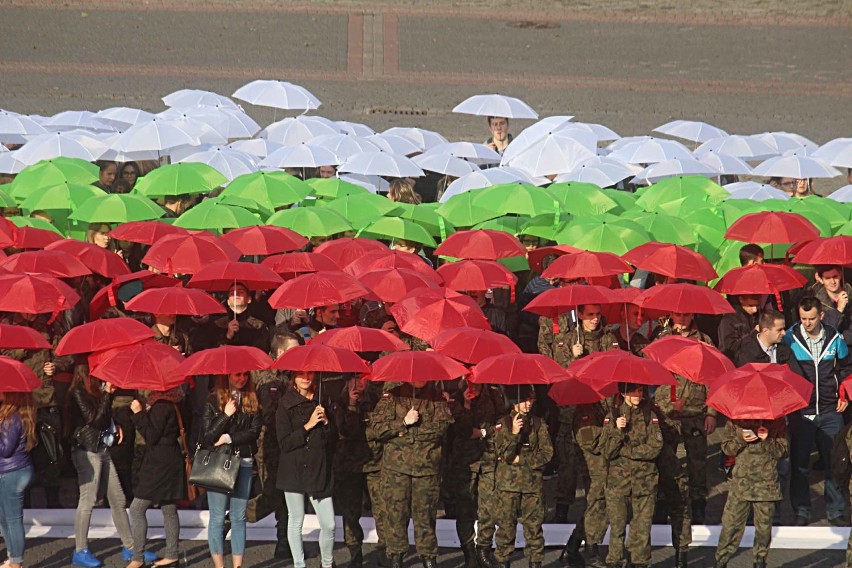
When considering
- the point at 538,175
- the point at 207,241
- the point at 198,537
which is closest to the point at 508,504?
the point at 198,537

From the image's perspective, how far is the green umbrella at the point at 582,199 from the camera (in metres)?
16.1

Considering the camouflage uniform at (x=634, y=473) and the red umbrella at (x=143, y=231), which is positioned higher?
the red umbrella at (x=143, y=231)

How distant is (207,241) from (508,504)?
151 inches

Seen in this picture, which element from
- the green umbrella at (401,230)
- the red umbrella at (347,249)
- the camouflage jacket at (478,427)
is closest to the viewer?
the camouflage jacket at (478,427)

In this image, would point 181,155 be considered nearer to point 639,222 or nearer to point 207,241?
point 207,241

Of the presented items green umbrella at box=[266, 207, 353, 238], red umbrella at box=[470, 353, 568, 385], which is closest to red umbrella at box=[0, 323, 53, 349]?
red umbrella at box=[470, 353, 568, 385]

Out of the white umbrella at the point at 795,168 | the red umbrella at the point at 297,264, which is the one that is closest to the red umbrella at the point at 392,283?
the red umbrella at the point at 297,264

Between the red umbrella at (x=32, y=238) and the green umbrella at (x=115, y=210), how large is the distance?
2.01 ft

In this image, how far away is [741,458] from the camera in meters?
11.8

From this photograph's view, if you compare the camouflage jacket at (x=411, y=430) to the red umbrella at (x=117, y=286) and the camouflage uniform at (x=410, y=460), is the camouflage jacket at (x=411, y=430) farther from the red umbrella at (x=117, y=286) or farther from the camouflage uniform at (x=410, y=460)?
the red umbrella at (x=117, y=286)

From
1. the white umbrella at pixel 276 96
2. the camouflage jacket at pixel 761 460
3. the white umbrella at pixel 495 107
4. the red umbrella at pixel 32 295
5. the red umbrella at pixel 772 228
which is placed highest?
the white umbrella at pixel 276 96

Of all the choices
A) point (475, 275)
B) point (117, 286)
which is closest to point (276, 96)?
point (117, 286)

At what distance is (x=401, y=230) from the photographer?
48.2 ft

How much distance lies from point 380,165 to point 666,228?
12.2 feet
